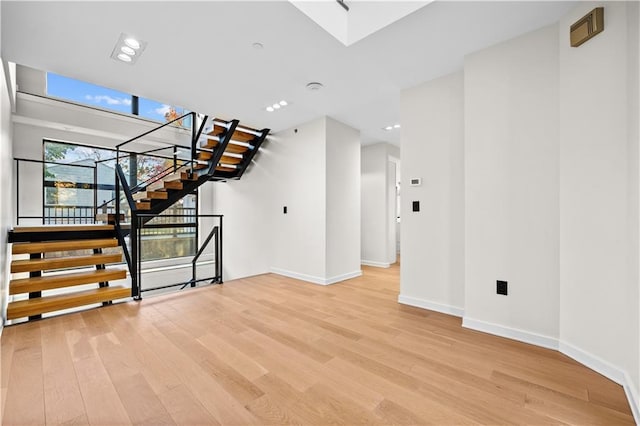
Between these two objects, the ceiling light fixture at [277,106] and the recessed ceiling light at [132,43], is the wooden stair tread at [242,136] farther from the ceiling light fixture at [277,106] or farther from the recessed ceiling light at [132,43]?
the recessed ceiling light at [132,43]

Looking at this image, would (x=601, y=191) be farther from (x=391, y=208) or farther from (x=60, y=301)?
(x=60, y=301)

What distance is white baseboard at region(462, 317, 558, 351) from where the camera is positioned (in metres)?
2.19

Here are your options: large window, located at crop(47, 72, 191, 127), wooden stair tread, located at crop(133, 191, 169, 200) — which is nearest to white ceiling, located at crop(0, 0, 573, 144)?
wooden stair tread, located at crop(133, 191, 169, 200)

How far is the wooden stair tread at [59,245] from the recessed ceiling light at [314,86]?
3.33 metres

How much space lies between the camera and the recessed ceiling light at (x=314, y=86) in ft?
10.4

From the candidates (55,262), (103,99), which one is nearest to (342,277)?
(55,262)

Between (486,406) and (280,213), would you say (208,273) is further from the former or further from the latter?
(486,406)

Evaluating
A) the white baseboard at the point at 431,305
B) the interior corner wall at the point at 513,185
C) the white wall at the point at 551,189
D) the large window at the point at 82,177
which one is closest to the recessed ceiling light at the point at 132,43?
the white wall at the point at 551,189

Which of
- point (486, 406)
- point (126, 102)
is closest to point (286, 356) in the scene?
point (486, 406)

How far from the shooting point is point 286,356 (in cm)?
205

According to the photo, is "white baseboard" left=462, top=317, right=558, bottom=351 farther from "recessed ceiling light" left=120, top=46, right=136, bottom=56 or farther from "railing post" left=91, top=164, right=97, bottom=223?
"railing post" left=91, top=164, right=97, bottom=223

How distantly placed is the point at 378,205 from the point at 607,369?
4.15m

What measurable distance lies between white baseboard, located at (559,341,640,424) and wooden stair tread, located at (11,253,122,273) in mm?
4832

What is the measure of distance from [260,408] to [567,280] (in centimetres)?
230
